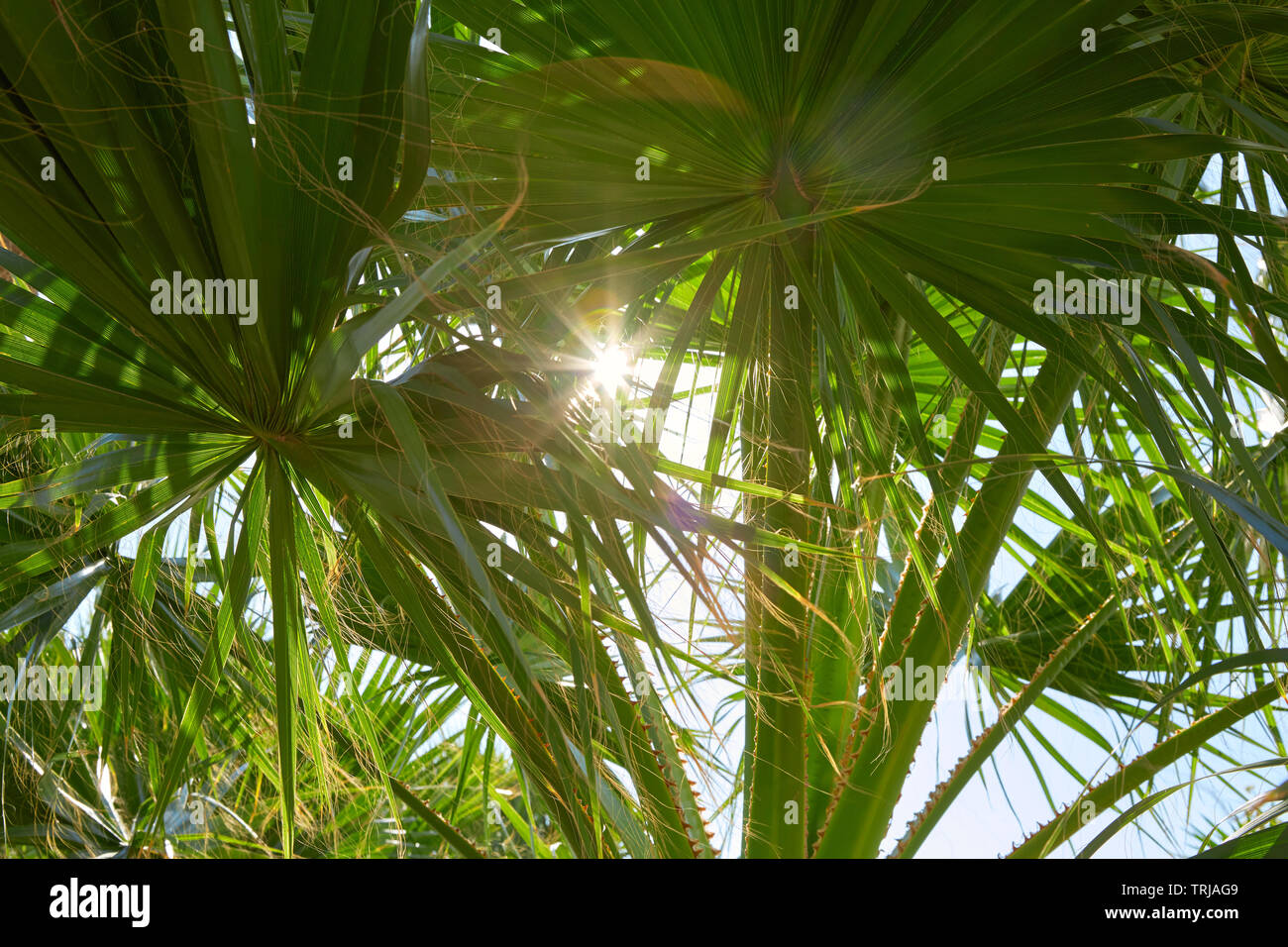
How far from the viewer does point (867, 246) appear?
4.45ft

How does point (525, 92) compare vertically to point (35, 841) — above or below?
above

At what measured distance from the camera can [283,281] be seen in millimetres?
1005

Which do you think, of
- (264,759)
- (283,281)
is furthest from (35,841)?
(283,281)

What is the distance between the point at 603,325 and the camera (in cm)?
153

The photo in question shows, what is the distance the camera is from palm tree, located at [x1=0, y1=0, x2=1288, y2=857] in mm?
924

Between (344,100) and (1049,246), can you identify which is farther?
(1049,246)

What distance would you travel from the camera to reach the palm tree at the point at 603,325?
92 cm

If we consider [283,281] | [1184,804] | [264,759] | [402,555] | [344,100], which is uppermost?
[344,100]

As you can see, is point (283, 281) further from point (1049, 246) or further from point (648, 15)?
point (1049, 246)
